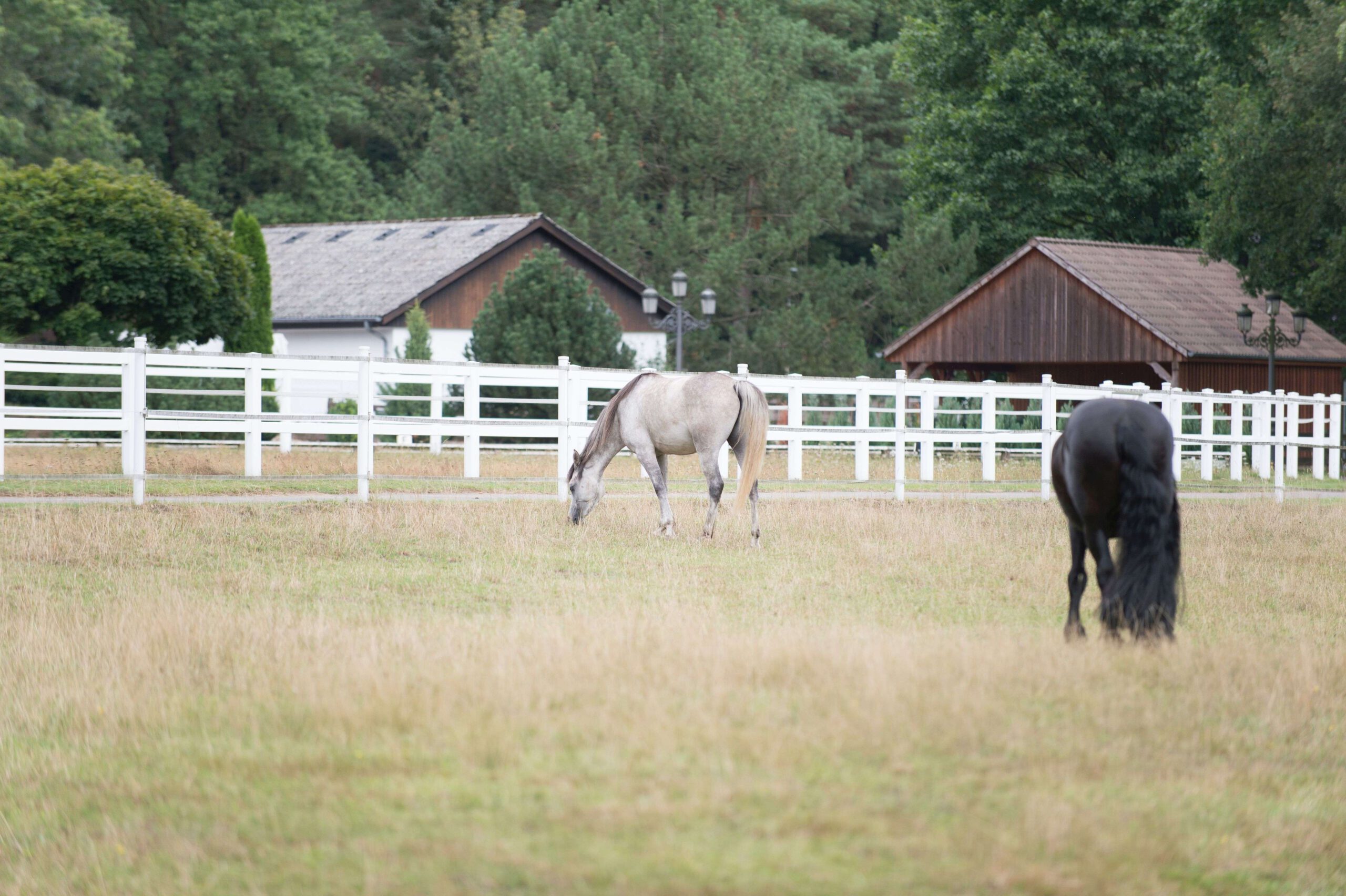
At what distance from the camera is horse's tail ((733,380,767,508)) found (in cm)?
1391

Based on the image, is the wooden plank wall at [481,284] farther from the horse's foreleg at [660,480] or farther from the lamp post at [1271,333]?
the horse's foreleg at [660,480]

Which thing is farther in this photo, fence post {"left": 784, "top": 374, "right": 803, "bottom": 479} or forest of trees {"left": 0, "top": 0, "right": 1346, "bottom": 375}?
forest of trees {"left": 0, "top": 0, "right": 1346, "bottom": 375}

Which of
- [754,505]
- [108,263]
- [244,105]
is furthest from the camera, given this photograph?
[244,105]

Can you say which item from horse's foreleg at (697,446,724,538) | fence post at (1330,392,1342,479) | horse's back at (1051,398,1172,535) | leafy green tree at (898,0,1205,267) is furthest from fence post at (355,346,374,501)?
leafy green tree at (898,0,1205,267)

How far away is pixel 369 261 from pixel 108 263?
2014cm

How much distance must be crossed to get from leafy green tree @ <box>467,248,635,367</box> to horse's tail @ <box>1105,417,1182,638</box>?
2322 centimetres

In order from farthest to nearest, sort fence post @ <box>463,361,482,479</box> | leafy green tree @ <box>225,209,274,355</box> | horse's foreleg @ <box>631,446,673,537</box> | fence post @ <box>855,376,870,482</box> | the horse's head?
leafy green tree @ <box>225,209,274,355</box> → fence post @ <box>855,376,870,482</box> → fence post @ <box>463,361,482,479</box> → the horse's head → horse's foreleg @ <box>631,446,673,537</box>

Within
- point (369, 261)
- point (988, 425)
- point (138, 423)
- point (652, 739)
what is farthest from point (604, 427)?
point (369, 261)

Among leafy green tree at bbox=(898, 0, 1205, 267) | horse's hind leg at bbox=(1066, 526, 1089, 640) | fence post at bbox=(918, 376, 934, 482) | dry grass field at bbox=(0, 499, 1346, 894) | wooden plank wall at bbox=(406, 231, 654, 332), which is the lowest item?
dry grass field at bbox=(0, 499, 1346, 894)

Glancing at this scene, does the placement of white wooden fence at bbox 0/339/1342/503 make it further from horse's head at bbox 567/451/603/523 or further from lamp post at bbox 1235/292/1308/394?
lamp post at bbox 1235/292/1308/394

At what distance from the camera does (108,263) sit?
24.8m

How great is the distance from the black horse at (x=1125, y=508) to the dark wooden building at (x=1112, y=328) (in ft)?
96.7

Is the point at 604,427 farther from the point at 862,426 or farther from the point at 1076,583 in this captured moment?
the point at 1076,583

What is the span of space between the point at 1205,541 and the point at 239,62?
48.3 meters
